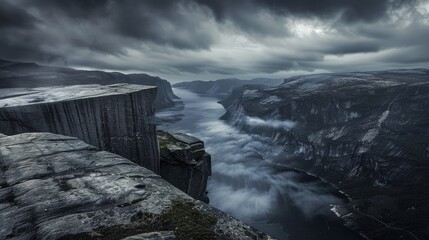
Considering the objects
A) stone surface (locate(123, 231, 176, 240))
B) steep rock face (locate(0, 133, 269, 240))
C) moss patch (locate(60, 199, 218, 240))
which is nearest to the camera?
stone surface (locate(123, 231, 176, 240))

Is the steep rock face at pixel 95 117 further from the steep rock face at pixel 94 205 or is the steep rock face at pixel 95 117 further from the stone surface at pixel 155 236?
the stone surface at pixel 155 236

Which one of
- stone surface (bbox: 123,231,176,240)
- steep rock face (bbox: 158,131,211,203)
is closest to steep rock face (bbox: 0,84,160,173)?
steep rock face (bbox: 158,131,211,203)

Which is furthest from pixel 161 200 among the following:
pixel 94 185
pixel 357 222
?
pixel 357 222

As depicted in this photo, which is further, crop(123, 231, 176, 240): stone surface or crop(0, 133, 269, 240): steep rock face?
crop(0, 133, 269, 240): steep rock face

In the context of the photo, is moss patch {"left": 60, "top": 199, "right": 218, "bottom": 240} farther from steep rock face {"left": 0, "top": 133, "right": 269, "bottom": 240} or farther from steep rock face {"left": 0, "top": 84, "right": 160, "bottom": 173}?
steep rock face {"left": 0, "top": 84, "right": 160, "bottom": 173}

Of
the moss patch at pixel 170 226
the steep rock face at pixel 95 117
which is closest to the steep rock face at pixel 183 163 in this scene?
the steep rock face at pixel 95 117

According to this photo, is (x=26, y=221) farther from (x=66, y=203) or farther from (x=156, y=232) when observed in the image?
(x=156, y=232)

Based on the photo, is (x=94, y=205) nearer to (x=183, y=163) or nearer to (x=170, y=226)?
(x=170, y=226)

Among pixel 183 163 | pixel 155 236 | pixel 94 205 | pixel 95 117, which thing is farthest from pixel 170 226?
pixel 183 163
